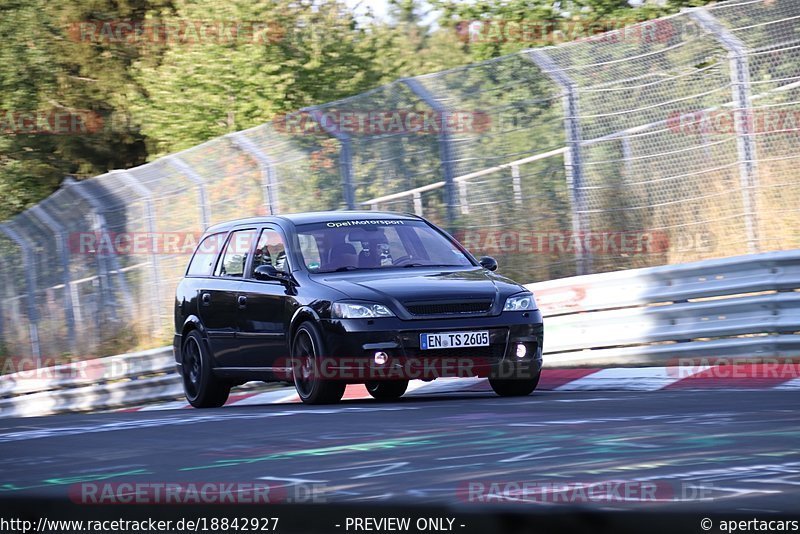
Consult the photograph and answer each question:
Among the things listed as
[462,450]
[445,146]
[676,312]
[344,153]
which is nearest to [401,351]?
[676,312]

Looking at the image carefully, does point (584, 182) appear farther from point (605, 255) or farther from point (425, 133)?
point (425, 133)

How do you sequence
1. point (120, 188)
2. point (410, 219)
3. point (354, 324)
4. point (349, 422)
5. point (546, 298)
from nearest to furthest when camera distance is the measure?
point (349, 422) < point (354, 324) < point (410, 219) < point (546, 298) < point (120, 188)

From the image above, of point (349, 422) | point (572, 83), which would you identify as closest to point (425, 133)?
point (572, 83)

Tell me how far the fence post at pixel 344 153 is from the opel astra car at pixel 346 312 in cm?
297

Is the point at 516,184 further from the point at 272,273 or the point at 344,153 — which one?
the point at 272,273

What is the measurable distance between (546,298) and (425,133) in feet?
9.34

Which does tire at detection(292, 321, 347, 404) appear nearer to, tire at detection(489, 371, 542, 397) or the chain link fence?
tire at detection(489, 371, 542, 397)

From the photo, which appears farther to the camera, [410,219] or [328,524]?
[410,219]

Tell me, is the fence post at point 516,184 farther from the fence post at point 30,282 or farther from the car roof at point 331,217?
the fence post at point 30,282

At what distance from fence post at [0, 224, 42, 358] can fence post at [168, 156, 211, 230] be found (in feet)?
15.6

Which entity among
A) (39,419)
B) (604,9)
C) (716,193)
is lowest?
(39,419)

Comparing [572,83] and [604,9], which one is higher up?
[604,9]

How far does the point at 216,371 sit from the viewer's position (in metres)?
12.8

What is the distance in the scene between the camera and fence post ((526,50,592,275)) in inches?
582
